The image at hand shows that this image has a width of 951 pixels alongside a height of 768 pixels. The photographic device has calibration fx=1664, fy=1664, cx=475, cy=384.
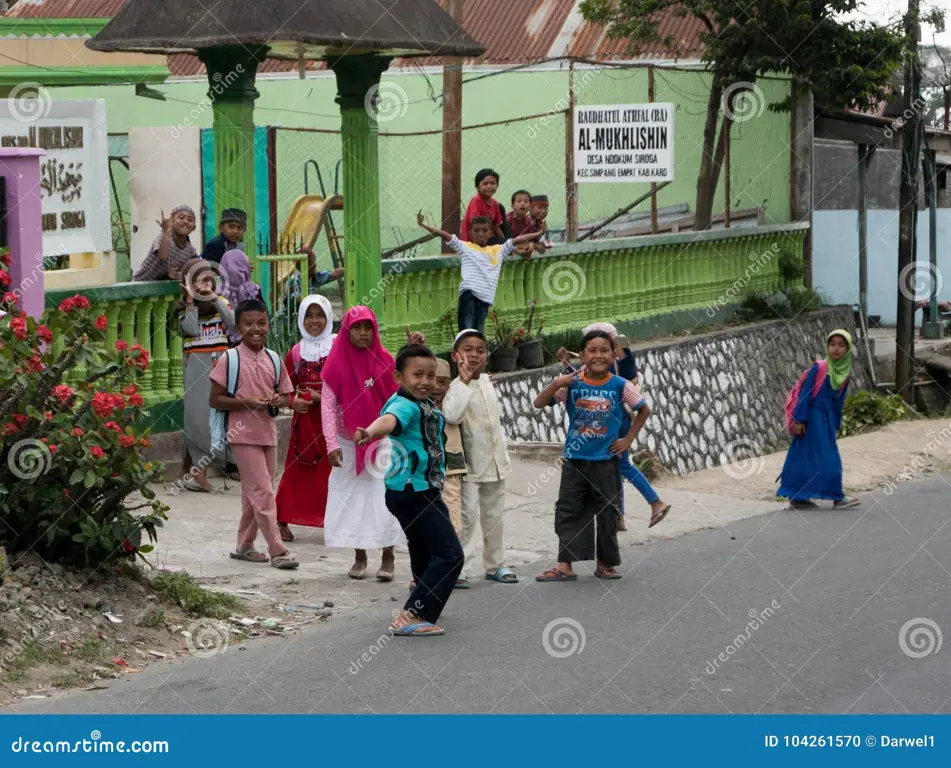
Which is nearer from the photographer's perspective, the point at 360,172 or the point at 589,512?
the point at 589,512

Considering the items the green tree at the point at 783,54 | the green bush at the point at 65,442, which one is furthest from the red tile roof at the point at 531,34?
the green bush at the point at 65,442

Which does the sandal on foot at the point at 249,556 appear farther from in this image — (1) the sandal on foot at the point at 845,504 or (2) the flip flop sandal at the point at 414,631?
(1) the sandal on foot at the point at 845,504

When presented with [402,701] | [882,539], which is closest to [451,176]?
[882,539]

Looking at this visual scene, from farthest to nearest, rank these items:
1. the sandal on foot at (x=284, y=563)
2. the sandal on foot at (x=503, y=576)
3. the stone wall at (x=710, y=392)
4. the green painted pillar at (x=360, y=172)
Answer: the stone wall at (x=710, y=392), the green painted pillar at (x=360, y=172), the sandal on foot at (x=284, y=563), the sandal on foot at (x=503, y=576)

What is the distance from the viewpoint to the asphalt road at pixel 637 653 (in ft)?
22.0

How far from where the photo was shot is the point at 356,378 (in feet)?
30.2

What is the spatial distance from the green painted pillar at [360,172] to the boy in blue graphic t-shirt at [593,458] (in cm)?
339

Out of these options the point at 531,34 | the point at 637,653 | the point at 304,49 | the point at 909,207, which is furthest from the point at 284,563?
the point at 531,34

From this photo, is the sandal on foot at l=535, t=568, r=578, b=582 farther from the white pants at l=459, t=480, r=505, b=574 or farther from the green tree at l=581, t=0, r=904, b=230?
the green tree at l=581, t=0, r=904, b=230

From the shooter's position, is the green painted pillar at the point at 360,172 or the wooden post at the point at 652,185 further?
the wooden post at the point at 652,185

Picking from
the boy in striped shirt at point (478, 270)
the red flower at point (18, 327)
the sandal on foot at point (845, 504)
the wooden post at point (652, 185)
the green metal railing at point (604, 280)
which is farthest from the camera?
the wooden post at point (652, 185)

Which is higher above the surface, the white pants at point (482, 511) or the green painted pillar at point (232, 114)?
the green painted pillar at point (232, 114)

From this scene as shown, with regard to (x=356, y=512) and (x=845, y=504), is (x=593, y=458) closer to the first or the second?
(x=356, y=512)

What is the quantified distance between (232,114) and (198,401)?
2.04m
